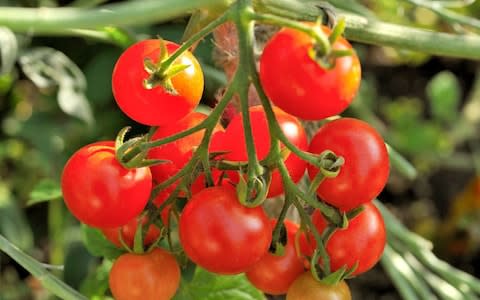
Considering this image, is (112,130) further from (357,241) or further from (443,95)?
(357,241)

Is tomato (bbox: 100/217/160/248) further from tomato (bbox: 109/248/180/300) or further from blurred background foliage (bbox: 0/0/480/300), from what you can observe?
blurred background foliage (bbox: 0/0/480/300)

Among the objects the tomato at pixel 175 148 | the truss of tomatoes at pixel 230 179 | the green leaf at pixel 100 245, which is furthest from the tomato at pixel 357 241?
Result: the green leaf at pixel 100 245

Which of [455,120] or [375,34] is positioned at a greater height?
[375,34]

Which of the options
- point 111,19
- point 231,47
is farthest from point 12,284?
point 111,19

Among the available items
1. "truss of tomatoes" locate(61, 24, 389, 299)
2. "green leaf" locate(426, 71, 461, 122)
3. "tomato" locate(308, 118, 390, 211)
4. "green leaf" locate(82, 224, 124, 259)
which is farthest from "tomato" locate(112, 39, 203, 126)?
"green leaf" locate(426, 71, 461, 122)

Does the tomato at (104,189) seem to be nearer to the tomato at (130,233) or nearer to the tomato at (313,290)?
the tomato at (130,233)

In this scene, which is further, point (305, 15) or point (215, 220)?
point (305, 15)

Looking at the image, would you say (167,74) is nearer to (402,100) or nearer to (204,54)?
(204,54)
